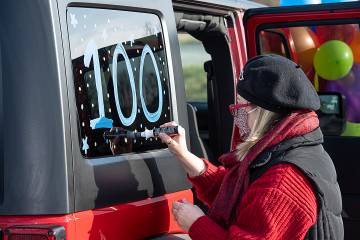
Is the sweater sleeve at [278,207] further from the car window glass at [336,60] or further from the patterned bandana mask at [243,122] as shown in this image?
the car window glass at [336,60]

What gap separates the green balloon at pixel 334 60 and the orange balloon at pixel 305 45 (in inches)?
3.8

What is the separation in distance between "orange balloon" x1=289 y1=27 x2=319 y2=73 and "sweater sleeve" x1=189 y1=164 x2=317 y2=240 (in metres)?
2.01

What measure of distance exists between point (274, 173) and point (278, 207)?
12 centimetres

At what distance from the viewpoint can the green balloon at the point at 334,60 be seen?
159 inches

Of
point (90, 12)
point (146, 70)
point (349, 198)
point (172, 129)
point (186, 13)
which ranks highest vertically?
point (186, 13)

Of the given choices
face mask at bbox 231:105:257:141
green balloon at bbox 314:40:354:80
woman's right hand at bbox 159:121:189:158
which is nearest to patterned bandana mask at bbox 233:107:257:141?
face mask at bbox 231:105:257:141

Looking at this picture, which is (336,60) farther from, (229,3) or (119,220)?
(119,220)

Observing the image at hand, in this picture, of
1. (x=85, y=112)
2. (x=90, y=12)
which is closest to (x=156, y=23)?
(x=90, y=12)

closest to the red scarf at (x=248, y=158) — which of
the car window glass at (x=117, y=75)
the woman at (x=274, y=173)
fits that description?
the woman at (x=274, y=173)

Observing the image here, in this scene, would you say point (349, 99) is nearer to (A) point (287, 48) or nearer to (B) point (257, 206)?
(A) point (287, 48)

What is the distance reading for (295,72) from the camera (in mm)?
2377

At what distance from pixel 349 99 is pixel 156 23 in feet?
5.16

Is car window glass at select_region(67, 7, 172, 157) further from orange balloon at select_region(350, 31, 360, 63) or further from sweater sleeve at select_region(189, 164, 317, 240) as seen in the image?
orange balloon at select_region(350, 31, 360, 63)

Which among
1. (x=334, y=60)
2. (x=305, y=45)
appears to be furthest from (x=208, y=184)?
(x=305, y=45)
